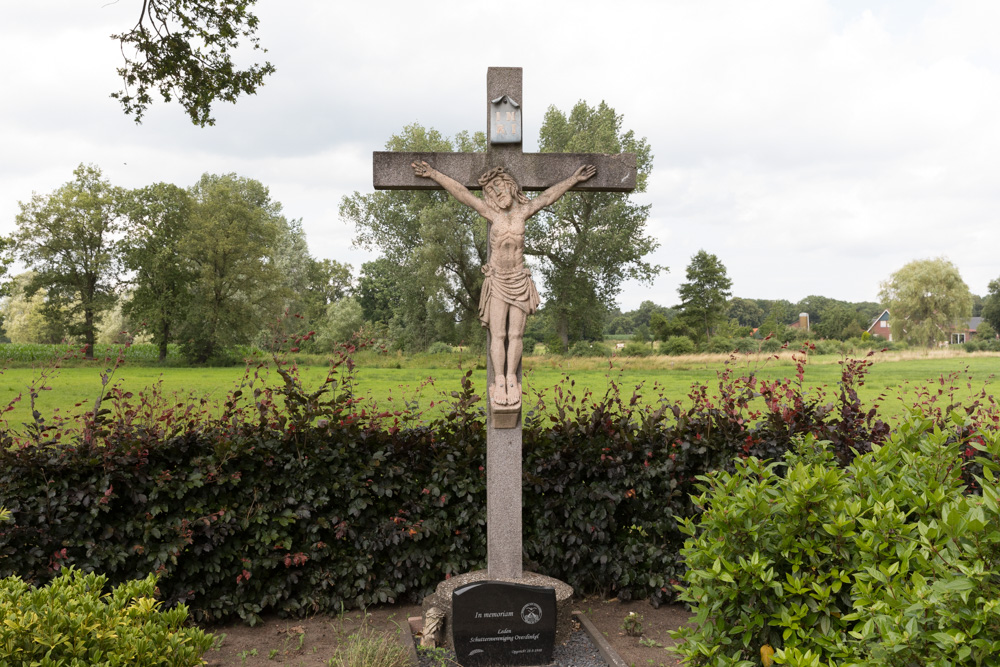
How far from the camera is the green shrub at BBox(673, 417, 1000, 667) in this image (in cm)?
194

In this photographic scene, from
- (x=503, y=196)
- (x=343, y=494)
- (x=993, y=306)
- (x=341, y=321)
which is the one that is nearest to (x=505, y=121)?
(x=503, y=196)

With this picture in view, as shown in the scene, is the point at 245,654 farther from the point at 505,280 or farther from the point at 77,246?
the point at 77,246

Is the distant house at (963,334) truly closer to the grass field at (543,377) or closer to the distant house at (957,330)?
the distant house at (957,330)

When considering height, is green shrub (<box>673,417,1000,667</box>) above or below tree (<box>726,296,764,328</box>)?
below

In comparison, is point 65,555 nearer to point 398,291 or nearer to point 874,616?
point 874,616

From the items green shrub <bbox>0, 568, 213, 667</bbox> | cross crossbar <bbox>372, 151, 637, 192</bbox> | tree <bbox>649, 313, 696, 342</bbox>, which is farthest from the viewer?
tree <bbox>649, 313, 696, 342</bbox>

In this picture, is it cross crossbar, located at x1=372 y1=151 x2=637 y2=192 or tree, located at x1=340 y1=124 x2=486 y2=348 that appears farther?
tree, located at x1=340 y1=124 x2=486 y2=348

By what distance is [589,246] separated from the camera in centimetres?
2694

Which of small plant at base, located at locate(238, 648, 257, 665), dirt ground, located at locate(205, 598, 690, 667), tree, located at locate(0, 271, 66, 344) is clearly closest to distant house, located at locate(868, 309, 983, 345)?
dirt ground, located at locate(205, 598, 690, 667)

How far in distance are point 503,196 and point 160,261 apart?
25.0m

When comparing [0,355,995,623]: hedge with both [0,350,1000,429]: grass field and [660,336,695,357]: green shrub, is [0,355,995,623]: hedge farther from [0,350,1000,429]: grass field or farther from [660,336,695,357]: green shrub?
[660,336,695,357]: green shrub

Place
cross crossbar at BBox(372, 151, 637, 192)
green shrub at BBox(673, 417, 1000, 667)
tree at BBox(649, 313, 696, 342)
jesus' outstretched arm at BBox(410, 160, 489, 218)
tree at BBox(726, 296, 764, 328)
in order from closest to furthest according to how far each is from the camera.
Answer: green shrub at BBox(673, 417, 1000, 667) → jesus' outstretched arm at BBox(410, 160, 489, 218) → cross crossbar at BBox(372, 151, 637, 192) → tree at BBox(649, 313, 696, 342) → tree at BBox(726, 296, 764, 328)

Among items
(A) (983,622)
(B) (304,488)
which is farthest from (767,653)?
(B) (304,488)

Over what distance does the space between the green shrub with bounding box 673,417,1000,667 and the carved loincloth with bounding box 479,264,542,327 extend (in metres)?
1.91
